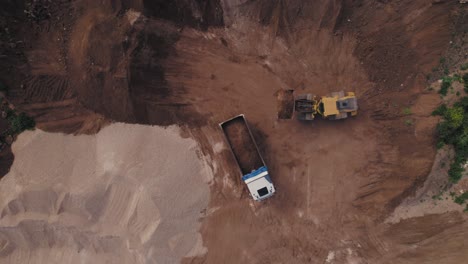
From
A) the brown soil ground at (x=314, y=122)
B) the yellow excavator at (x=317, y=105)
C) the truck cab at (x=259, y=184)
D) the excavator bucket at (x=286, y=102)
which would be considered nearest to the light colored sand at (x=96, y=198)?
the brown soil ground at (x=314, y=122)

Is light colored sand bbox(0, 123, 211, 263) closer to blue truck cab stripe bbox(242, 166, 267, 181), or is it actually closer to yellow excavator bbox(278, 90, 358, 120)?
blue truck cab stripe bbox(242, 166, 267, 181)

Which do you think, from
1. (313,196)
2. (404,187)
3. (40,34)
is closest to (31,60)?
(40,34)

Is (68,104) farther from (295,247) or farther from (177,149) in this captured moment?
(295,247)

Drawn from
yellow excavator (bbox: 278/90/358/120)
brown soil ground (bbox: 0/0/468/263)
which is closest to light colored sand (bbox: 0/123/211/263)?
brown soil ground (bbox: 0/0/468/263)

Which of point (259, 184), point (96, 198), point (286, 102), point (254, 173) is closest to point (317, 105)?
point (286, 102)

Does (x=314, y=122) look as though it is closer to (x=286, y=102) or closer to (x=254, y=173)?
(x=286, y=102)

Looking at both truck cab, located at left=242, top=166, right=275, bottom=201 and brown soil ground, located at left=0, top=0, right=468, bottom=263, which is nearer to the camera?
truck cab, located at left=242, top=166, right=275, bottom=201
